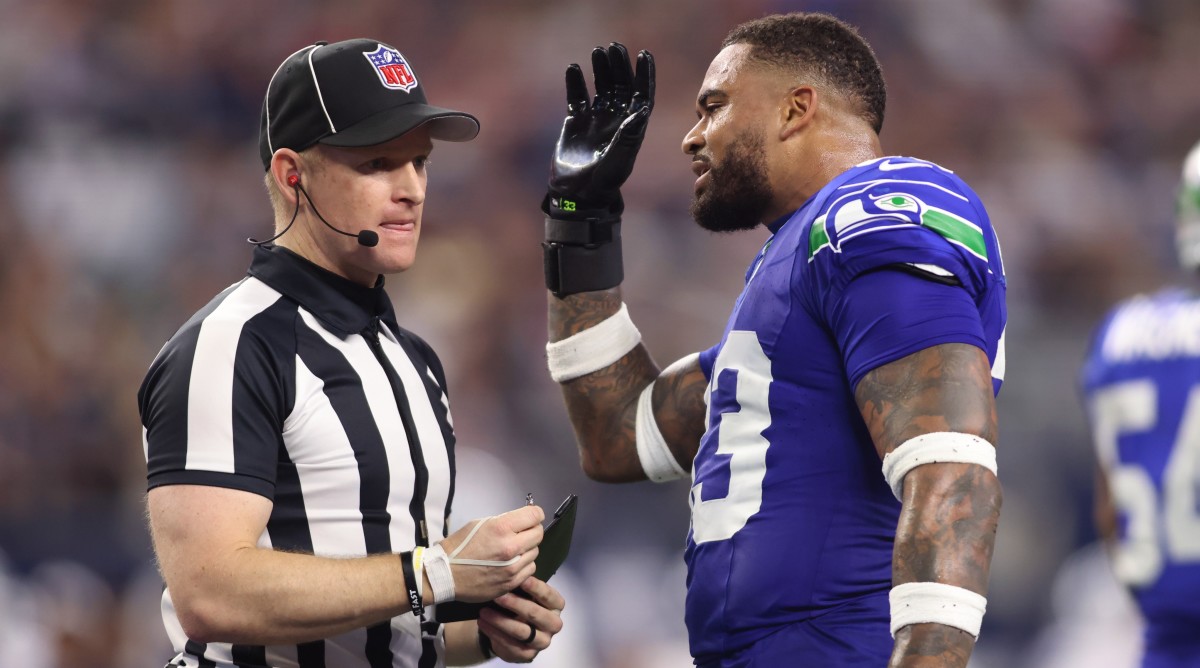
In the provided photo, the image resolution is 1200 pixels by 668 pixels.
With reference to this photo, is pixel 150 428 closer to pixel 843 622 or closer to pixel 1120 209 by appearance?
pixel 843 622

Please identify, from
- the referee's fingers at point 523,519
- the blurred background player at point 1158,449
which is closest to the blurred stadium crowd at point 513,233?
the blurred background player at point 1158,449

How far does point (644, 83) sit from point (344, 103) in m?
0.84

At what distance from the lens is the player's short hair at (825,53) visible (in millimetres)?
2623

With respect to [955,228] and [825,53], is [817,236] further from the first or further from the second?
[825,53]

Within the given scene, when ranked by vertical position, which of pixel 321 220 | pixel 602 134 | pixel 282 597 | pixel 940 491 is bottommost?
pixel 282 597

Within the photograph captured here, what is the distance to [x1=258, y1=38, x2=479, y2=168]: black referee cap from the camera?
2.34 metres

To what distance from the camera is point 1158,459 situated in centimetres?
345

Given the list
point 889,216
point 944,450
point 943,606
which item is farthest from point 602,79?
point 943,606

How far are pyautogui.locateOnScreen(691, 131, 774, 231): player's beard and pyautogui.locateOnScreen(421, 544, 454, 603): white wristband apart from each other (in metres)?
0.93

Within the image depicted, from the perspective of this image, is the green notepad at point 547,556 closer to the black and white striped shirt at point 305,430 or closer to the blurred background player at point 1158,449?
the black and white striped shirt at point 305,430

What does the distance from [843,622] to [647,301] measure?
3490mm

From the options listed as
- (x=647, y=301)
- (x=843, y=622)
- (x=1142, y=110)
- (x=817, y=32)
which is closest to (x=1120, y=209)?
(x=1142, y=110)

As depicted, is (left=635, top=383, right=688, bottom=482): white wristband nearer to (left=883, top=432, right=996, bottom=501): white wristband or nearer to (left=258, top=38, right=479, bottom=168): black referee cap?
(left=258, top=38, right=479, bottom=168): black referee cap

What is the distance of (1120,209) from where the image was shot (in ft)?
19.7
